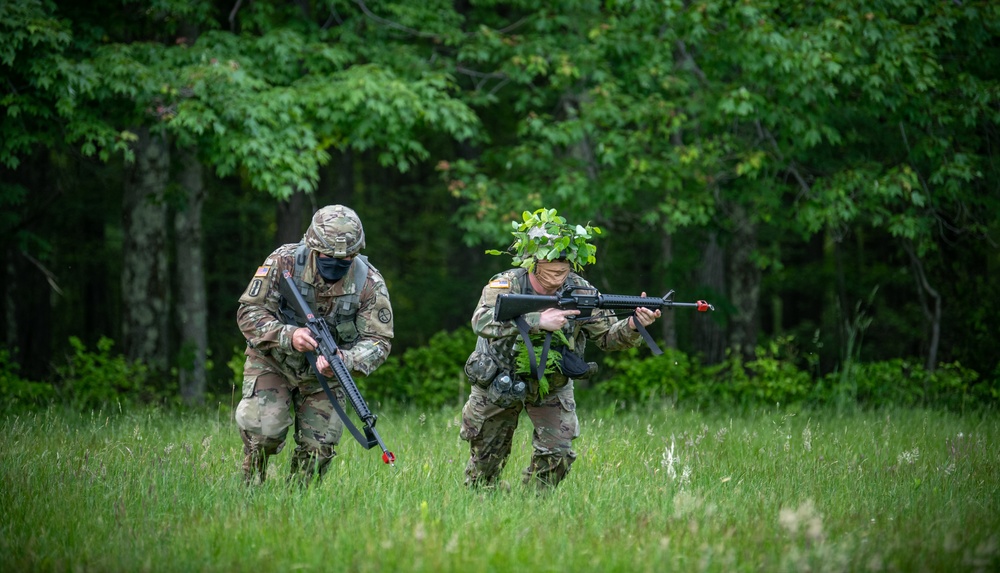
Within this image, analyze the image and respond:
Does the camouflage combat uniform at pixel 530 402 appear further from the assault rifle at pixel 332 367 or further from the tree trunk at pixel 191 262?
the tree trunk at pixel 191 262

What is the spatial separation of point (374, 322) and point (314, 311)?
0.37m

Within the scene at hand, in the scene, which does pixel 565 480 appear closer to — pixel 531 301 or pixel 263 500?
pixel 531 301

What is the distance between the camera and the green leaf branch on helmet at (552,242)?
5.37 metres

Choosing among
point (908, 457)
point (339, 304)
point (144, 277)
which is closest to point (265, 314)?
point (339, 304)

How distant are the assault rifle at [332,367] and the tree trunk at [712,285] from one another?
25.9 feet

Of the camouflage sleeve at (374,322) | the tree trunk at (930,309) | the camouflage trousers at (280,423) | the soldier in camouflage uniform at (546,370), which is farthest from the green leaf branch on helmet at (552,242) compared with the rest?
the tree trunk at (930,309)

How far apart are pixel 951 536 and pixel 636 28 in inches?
305

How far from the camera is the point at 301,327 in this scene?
554 cm

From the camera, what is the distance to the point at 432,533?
422 cm

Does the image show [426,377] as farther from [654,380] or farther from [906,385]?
[906,385]

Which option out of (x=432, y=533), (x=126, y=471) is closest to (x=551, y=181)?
(x=126, y=471)

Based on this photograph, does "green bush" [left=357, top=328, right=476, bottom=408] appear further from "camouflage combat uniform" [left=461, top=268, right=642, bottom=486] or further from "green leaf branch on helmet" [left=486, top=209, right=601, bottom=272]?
"green leaf branch on helmet" [left=486, top=209, right=601, bottom=272]

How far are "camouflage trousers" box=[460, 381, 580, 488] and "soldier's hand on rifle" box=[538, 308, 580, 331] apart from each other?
1.68 ft

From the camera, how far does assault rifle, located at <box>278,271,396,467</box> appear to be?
16.7ft
